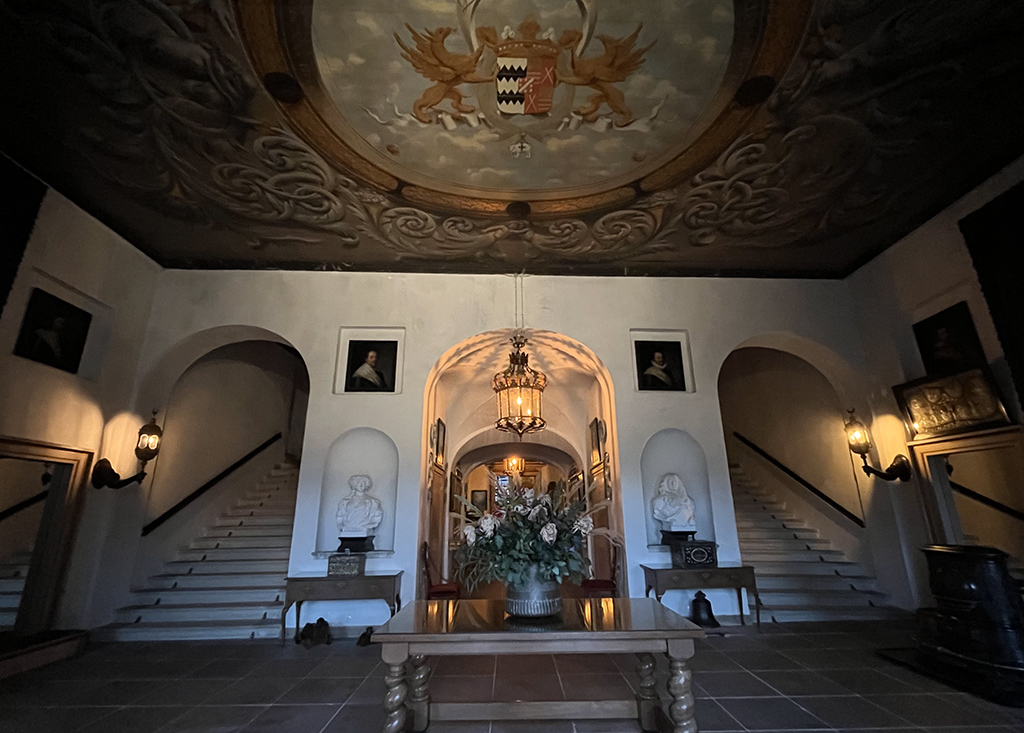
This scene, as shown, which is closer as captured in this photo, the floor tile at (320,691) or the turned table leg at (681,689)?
the turned table leg at (681,689)

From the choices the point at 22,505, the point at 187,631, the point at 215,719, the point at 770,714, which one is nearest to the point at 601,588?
the point at 770,714

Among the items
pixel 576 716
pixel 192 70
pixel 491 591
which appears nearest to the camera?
pixel 576 716

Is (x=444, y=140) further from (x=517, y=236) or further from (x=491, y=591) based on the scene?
(x=491, y=591)

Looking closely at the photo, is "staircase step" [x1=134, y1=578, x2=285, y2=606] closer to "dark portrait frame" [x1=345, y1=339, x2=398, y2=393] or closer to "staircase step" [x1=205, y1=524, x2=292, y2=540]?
"staircase step" [x1=205, y1=524, x2=292, y2=540]

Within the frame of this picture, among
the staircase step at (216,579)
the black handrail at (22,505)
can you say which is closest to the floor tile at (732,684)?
the staircase step at (216,579)

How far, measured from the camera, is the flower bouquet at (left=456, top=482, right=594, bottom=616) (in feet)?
10.1

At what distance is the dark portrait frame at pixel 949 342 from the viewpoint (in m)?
5.21

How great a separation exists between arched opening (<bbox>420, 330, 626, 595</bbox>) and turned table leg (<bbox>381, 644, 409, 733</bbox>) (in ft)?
7.82

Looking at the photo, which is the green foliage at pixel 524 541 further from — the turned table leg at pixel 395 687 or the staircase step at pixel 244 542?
the staircase step at pixel 244 542

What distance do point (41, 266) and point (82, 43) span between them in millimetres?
2451

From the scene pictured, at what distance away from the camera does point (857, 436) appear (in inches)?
254

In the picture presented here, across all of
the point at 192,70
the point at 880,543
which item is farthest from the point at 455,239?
the point at 880,543

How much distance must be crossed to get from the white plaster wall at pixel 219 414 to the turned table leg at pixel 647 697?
248 inches

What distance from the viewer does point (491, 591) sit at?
10930mm
